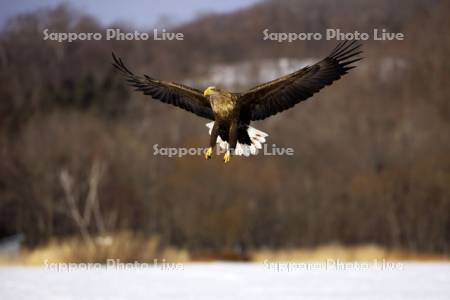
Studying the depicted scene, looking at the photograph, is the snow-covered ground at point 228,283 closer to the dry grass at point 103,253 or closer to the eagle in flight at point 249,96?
the dry grass at point 103,253

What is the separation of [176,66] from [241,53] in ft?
12.3

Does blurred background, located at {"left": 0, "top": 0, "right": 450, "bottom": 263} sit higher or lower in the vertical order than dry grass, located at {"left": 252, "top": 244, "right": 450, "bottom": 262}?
higher

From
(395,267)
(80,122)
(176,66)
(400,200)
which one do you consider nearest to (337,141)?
(400,200)

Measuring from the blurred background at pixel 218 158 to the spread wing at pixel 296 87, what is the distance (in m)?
13.2

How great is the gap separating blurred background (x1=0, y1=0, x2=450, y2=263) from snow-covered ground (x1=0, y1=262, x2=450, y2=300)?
7143 millimetres

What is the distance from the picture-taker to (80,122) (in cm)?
2730

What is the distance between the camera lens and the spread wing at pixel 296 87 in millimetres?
8047

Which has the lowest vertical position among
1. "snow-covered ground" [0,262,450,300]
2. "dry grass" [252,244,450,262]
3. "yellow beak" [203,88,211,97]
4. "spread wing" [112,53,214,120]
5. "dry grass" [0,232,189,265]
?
"snow-covered ground" [0,262,450,300]

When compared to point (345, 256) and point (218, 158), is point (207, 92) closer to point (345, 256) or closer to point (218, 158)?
point (345, 256)

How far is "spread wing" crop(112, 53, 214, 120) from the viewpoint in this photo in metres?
8.33

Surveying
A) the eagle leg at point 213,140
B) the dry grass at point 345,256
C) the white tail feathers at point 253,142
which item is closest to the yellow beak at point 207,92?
the eagle leg at point 213,140

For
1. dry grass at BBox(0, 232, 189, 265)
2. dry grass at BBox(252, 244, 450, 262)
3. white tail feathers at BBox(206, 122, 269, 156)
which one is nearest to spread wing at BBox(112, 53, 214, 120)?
white tail feathers at BBox(206, 122, 269, 156)

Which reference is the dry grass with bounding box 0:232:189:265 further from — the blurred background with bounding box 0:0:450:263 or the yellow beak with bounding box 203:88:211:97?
the yellow beak with bounding box 203:88:211:97

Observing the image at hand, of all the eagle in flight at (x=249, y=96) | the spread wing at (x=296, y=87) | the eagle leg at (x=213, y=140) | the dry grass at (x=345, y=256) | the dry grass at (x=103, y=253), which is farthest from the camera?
the dry grass at (x=345, y=256)
